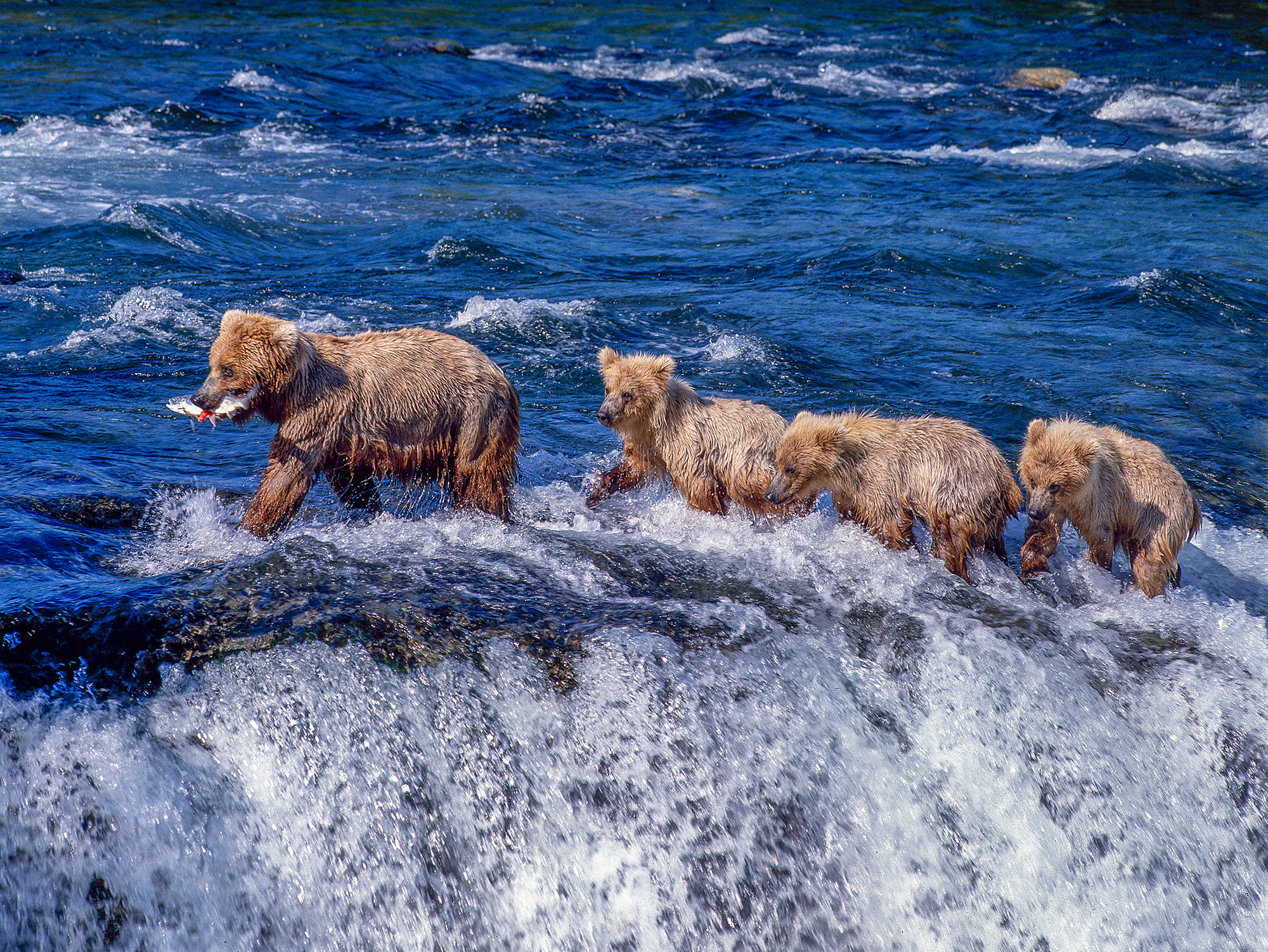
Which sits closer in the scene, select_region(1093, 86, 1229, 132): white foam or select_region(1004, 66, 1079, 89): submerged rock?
select_region(1093, 86, 1229, 132): white foam

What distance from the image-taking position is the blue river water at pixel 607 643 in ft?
13.9

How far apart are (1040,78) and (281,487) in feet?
66.3

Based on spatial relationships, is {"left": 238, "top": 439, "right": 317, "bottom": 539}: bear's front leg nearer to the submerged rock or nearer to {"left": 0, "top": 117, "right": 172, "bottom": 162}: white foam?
{"left": 0, "top": 117, "right": 172, "bottom": 162}: white foam

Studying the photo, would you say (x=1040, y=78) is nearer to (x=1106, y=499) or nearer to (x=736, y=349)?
(x=736, y=349)

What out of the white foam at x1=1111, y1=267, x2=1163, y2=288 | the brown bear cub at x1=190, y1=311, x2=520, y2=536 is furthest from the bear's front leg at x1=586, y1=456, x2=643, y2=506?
the white foam at x1=1111, y1=267, x2=1163, y2=288

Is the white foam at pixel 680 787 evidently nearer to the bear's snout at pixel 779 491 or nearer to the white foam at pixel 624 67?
the bear's snout at pixel 779 491

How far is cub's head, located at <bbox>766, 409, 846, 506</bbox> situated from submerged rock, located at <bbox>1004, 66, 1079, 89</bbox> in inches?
706

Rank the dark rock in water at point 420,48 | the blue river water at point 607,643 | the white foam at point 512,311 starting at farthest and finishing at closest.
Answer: the dark rock in water at point 420,48 → the white foam at point 512,311 → the blue river water at point 607,643

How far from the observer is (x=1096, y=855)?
4703 millimetres

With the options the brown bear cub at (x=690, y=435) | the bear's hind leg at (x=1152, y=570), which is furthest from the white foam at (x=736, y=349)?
the bear's hind leg at (x=1152, y=570)

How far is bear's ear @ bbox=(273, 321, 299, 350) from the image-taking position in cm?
538

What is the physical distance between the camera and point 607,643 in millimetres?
4859

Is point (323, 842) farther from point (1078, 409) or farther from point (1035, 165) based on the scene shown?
point (1035, 165)

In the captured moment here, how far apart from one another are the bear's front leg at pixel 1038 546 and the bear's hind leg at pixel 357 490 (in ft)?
10.6
